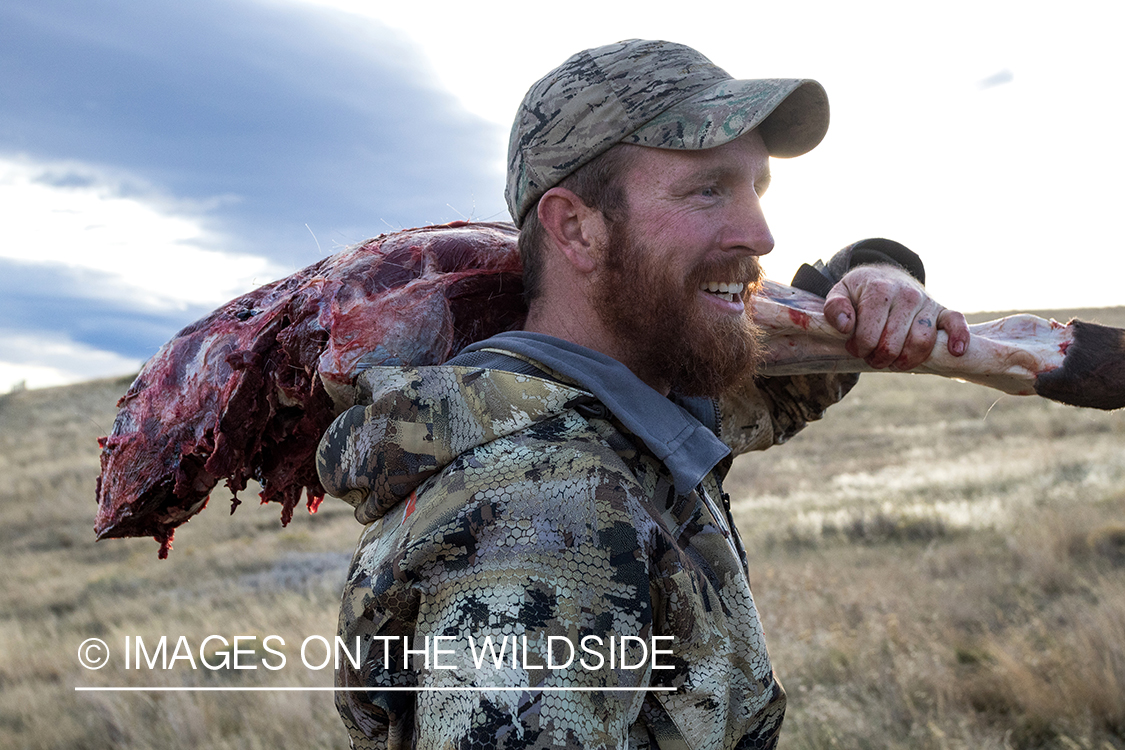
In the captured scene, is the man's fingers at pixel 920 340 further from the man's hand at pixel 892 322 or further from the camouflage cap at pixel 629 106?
the camouflage cap at pixel 629 106

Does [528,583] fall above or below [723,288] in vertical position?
below

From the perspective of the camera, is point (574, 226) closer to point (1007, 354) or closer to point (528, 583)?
point (528, 583)

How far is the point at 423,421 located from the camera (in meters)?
1.59

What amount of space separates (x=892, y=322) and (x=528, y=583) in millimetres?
1458

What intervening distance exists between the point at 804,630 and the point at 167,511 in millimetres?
5507

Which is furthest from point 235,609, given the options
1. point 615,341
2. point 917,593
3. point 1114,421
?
point 1114,421

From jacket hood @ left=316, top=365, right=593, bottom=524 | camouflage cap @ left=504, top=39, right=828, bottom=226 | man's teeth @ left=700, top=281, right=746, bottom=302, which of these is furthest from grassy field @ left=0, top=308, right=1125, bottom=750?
man's teeth @ left=700, top=281, right=746, bottom=302

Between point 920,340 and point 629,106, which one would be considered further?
point 920,340

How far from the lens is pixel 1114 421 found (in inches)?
Result: 657

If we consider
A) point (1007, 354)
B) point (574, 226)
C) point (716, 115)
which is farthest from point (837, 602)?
point (716, 115)

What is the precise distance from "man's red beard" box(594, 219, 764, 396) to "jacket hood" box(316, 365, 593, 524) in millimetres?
331

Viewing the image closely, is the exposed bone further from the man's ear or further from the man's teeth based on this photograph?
the man's ear

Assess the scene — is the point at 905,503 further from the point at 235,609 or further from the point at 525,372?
the point at 525,372

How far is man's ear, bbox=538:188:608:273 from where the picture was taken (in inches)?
77.6
